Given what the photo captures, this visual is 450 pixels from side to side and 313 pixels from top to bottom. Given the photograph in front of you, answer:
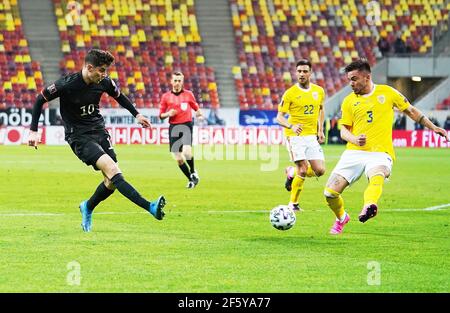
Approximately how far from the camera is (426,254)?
448 inches

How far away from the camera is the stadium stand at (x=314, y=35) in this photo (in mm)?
50281

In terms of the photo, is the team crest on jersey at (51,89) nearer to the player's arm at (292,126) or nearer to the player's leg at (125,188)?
the player's leg at (125,188)

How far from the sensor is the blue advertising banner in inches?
1823

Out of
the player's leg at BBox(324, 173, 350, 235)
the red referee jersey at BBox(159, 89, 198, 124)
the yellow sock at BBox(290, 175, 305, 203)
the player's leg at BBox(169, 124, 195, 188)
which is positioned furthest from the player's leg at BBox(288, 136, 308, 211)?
the red referee jersey at BBox(159, 89, 198, 124)

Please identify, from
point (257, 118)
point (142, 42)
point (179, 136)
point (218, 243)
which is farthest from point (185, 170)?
point (142, 42)

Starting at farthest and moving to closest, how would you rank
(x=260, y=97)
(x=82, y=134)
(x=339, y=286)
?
(x=260, y=97), (x=82, y=134), (x=339, y=286)

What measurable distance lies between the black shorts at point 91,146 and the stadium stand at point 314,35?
35.7 metres

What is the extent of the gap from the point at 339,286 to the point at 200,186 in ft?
44.4

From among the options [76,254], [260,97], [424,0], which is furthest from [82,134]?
[424,0]

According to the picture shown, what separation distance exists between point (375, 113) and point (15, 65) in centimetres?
3636

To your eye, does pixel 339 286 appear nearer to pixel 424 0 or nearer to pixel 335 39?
pixel 335 39

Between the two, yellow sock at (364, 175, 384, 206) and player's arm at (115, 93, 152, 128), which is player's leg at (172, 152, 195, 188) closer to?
player's arm at (115, 93, 152, 128)

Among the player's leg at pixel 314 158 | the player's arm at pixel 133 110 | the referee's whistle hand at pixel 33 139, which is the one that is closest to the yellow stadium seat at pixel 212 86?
the player's leg at pixel 314 158

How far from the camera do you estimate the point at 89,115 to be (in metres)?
13.0
